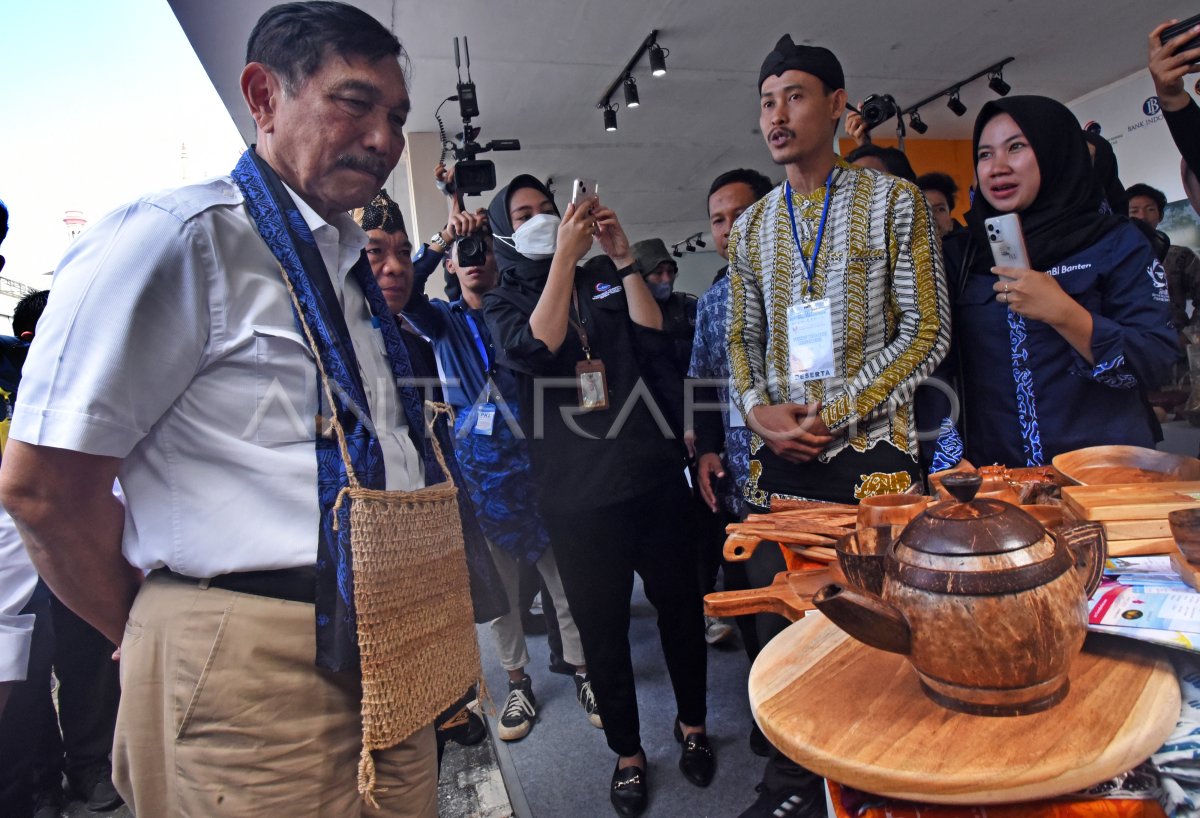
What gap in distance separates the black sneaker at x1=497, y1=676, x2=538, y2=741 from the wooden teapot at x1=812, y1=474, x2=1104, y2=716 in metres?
2.16

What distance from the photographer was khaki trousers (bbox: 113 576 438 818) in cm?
90

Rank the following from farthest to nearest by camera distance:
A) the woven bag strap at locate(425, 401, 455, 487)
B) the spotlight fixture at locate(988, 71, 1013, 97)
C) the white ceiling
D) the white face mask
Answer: the spotlight fixture at locate(988, 71, 1013, 97)
the white ceiling
the white face mask
the woven bag strap at locate(425, 401, 455, 487)

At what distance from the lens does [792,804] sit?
1.59 m

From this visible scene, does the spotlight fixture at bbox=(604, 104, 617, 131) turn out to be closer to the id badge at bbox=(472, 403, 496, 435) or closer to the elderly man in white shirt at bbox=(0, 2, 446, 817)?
the id badge at bbox=(472, 403, 496, 435)

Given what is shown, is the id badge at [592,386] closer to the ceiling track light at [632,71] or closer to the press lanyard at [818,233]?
the press lanyard at [818,233]

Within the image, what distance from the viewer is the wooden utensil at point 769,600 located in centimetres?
78

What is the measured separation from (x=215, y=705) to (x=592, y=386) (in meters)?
1.23

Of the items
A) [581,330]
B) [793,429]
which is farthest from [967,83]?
[793,429]

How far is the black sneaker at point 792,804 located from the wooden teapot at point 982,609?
122 centimetres

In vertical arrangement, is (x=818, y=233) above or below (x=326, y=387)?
above

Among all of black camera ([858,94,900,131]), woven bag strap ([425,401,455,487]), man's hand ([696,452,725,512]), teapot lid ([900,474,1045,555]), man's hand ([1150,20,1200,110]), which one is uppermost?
black camera ([858,94,900,131])

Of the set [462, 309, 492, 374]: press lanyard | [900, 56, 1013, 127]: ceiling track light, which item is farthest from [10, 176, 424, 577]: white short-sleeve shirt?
[900, 56, 1013, 127]: ceiling track light

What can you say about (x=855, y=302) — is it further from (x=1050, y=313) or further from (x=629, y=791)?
(x=629, y=791)

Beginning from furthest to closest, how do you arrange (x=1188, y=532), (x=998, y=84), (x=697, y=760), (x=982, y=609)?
(x=998, y=84) → (x=697, y=760) → (x=1188, y=532) → (x=982, y=609)
